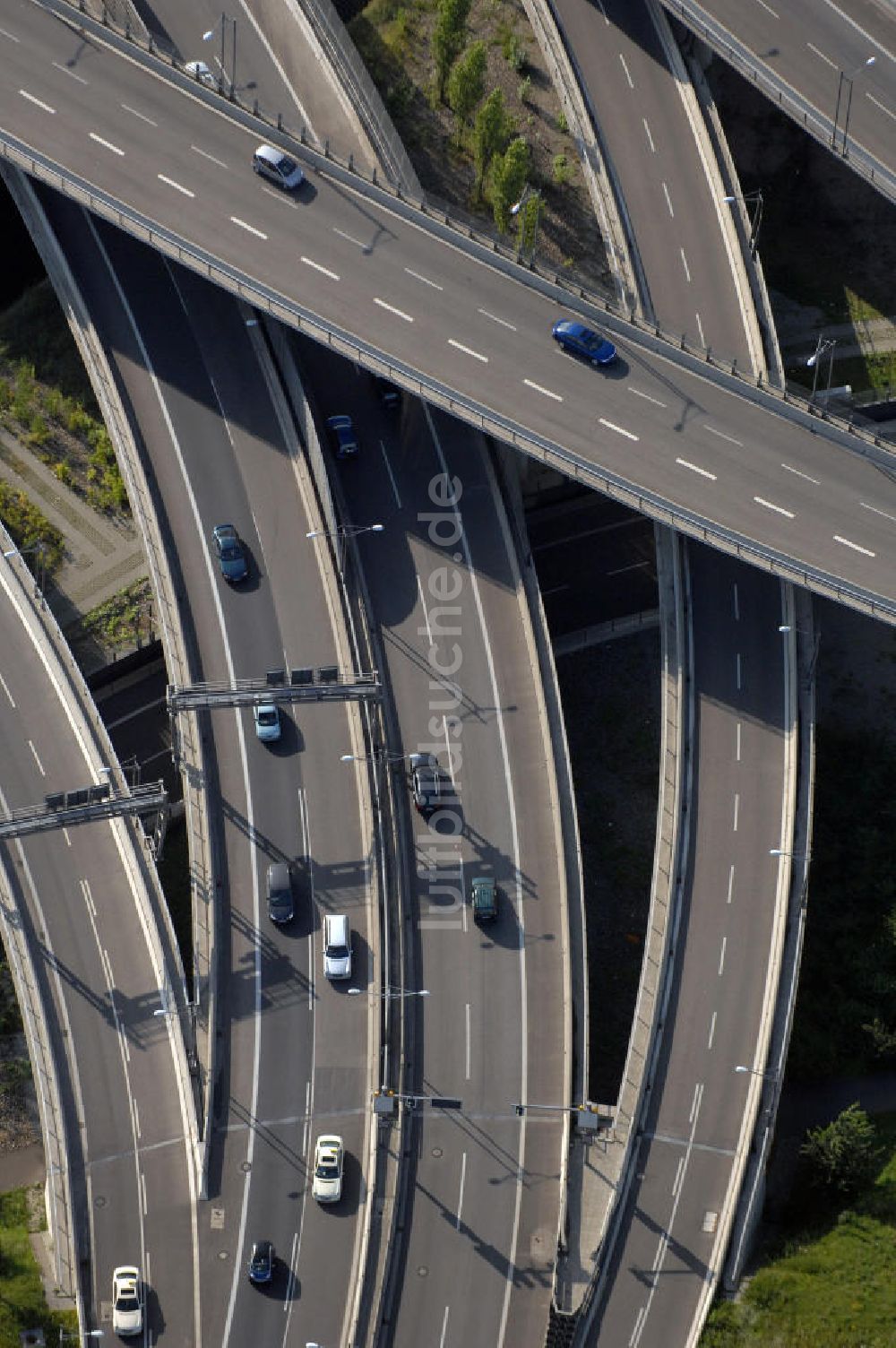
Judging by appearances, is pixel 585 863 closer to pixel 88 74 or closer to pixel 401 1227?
pixel 401 1227

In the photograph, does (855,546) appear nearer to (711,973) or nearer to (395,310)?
(711,973)

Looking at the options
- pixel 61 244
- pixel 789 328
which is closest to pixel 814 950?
pixel 789 328

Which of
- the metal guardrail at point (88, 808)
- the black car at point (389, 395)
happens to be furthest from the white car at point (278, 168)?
the metal guardrail at point (88, 808)

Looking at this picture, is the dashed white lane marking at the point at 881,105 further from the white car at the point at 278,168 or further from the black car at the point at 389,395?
the white car at the point at 278,168

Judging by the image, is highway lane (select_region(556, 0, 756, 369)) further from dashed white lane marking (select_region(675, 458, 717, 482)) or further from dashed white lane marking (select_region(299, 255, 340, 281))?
dashed white lane marking (select_region(299, 255, 340, 281))

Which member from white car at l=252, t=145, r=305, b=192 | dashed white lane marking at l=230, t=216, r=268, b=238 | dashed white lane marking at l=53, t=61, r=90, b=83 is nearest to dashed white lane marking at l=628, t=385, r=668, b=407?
dashed white lane marking at l=230, t=216, r=268, b=238
